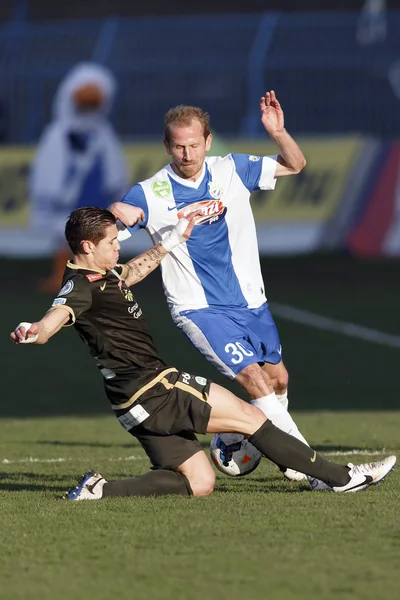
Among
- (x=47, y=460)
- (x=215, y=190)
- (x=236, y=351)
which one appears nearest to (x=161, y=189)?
(x=215, y=190)

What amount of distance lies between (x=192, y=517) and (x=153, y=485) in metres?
0.70

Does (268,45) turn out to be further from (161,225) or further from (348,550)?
(348,550)

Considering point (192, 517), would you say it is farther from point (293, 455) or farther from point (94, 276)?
point (94, 276)

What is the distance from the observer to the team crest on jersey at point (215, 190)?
25.4ft

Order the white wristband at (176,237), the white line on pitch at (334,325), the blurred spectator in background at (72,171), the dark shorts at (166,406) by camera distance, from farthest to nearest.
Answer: the blurred spectator in background at (72,171), the white line on pitch at (334,325), the white wristband at (176,237), the dark shorts at (166,406)

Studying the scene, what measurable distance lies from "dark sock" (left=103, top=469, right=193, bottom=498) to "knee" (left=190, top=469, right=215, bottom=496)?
0.03m

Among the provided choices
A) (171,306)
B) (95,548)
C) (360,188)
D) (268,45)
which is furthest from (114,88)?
(95,548)

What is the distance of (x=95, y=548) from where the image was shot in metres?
5.50

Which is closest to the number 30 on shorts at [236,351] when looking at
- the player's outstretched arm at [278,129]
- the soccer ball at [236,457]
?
the soccer ball at [236,457]

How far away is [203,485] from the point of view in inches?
271

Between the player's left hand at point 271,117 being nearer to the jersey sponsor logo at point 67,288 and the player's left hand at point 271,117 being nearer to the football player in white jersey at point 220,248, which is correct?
the football player in white jersey at point 220,248

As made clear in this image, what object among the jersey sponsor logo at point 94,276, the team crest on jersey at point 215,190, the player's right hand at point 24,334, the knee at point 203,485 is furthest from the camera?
the team crest on jersey at point 215,190

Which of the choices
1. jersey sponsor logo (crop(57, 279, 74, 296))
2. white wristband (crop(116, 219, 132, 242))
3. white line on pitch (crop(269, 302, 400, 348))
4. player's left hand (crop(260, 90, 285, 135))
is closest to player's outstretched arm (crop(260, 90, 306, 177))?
player's left hand (crop(260, 90, 285, 135))

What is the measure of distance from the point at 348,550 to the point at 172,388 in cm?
169
